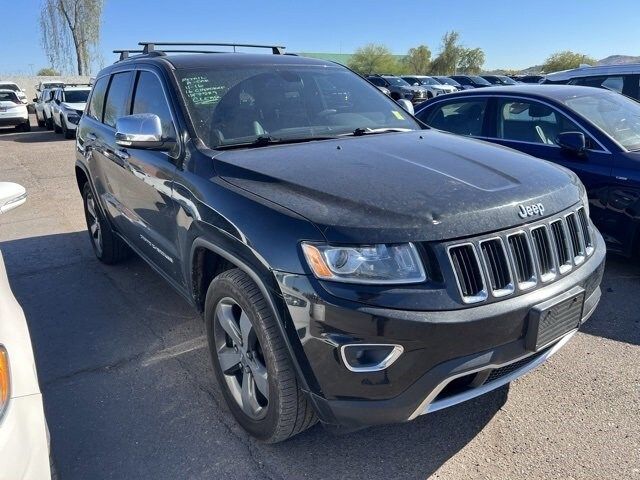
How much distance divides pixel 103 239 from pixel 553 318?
13.8 feet

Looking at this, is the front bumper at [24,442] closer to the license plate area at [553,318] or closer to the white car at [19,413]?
the white car at [19,413]

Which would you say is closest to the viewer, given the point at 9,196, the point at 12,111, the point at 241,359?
the point at 9,196

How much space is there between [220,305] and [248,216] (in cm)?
57

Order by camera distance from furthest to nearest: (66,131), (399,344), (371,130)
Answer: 1. (66,131)
2. (371,130)
3. (399,344)

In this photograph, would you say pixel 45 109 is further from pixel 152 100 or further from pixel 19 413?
pixel 19 413

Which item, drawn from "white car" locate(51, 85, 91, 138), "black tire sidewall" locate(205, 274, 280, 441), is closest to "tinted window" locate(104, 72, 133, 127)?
"black tire sidewall" locate(205, 274, 280, 441)

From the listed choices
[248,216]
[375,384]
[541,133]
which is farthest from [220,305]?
[541,133]

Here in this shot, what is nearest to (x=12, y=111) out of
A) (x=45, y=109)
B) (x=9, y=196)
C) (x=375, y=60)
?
(x=45, y=109)

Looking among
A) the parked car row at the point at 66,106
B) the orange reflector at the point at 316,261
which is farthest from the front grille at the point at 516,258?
the parked car row at the point at 66,106

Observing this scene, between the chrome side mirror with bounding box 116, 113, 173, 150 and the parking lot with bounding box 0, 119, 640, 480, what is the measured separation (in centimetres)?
140

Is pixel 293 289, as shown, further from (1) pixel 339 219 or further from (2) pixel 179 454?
(2) pixel 179 454

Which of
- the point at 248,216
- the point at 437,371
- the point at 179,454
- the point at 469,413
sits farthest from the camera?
the point at 469,413

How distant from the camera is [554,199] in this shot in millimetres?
2441

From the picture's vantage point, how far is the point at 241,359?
8.66ft
